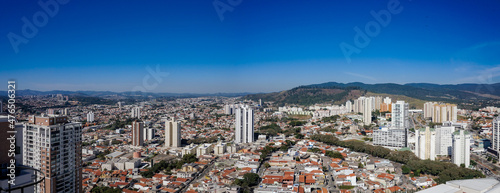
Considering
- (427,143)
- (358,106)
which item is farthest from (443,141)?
(358,106)

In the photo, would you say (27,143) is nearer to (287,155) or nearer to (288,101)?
(287,155)

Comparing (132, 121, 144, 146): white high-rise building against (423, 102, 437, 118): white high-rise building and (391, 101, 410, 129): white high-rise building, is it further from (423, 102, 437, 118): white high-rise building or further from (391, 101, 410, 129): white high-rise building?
(423, 102, 437, 118): white high-rise building

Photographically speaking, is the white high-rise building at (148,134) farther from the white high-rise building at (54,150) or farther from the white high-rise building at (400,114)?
the white high-rise building at (400,114)

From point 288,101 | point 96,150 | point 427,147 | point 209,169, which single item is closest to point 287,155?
point 209,169

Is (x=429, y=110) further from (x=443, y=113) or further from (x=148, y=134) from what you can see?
(x=148, y=134)

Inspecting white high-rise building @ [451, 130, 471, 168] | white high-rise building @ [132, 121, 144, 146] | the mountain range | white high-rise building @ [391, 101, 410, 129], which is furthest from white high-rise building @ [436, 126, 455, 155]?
the mountain range

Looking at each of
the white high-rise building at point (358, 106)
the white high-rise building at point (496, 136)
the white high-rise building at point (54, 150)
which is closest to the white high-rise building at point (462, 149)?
the white high-rise building at point (496, 136)
